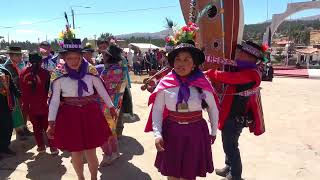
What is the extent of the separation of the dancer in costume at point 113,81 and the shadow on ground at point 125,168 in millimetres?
112

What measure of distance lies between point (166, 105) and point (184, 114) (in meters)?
0.18

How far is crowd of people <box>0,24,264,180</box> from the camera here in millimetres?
3072

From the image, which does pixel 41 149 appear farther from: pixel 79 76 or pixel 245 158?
pixel 245 158

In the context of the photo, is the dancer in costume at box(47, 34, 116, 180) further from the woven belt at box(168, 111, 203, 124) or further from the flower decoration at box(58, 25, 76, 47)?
the woven belt at box(168, 111, 203, 124)

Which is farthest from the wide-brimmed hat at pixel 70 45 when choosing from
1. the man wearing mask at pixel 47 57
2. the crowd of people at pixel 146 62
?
the crowd of people at pixel 146 62

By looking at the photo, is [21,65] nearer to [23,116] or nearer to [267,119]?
[23,116]

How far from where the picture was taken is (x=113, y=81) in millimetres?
5000

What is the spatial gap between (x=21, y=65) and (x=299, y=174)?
4774 millimetres

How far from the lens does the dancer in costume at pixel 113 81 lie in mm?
4816

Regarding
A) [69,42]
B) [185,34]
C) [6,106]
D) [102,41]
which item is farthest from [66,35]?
[6,106]

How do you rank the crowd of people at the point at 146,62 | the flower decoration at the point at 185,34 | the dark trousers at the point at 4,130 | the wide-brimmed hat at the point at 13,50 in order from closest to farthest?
the flower decoration at the point at 185,34 < the dark trousers at the point at 4,130 < the wide-brimmed hat at the point at 13,50 < the crowd of people at the point at 146,62

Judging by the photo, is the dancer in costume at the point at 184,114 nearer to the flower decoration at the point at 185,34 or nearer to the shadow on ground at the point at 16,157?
the flower decoration at the point at 185,34

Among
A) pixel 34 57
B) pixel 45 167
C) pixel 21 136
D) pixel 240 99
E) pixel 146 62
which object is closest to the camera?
pixel 240 99

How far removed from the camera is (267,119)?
24.4ft
